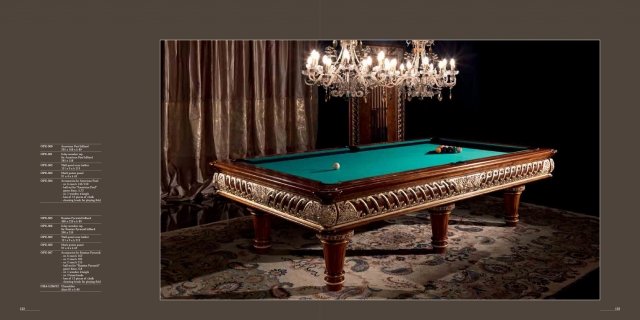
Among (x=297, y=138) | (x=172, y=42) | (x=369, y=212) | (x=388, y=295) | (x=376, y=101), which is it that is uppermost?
(x=172, y=42)

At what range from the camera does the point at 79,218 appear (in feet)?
8.64

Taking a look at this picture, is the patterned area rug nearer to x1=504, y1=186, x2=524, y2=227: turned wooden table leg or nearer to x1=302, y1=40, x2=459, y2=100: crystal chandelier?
x1=504, y1=186, x2=524, y2=227: turned wooden table leg

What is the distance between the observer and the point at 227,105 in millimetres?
6250

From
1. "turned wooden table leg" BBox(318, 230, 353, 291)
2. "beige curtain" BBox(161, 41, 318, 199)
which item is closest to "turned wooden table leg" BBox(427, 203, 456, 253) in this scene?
"turned wooden table leg" BBox(318, 230, 353, 291)

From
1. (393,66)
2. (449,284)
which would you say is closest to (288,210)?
(449,284)

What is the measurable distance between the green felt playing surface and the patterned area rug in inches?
25.3

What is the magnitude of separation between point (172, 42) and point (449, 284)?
156 inches

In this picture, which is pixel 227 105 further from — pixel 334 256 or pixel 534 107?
pixel 334 256

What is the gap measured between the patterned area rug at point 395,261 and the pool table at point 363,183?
0.20 m

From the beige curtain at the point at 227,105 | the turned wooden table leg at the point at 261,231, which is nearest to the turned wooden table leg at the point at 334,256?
the turned wooden table leg at the point at 261,231

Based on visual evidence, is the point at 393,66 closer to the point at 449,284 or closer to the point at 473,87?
the point at 449,284

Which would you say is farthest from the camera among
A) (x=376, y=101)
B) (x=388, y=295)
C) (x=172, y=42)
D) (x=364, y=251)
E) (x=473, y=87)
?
(x=376, y=101)

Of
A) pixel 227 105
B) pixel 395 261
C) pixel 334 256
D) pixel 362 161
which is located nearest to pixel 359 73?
pixel 362 161

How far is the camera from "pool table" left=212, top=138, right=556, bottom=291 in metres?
3.06
